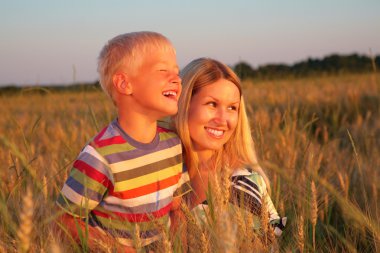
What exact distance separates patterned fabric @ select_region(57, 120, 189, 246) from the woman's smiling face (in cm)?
21

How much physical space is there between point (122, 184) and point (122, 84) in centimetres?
38

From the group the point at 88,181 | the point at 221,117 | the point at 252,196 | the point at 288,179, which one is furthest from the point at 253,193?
the point at 288,179

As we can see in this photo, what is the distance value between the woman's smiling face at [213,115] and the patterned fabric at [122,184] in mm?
212

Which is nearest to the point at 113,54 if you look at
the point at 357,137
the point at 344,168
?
the point at 344,168

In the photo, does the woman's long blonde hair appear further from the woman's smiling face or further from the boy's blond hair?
the boy's blond hair

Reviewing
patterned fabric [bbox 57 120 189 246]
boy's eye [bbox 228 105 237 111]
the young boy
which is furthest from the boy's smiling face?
→ boy's eye [bbox 228 105 237 111]

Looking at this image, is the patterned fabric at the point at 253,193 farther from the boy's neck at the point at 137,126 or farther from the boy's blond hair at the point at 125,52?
the boy's blond hair at the point at 125,52

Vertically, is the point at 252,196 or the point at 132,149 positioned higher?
the point at 132,149

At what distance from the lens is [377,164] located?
247 centimetres

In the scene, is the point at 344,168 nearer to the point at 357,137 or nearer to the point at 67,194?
the point at 357,137

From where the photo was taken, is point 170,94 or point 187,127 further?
point 187,127

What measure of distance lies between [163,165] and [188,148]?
22cm

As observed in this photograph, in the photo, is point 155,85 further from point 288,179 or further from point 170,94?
point 288,179

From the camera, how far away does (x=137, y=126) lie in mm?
1650
